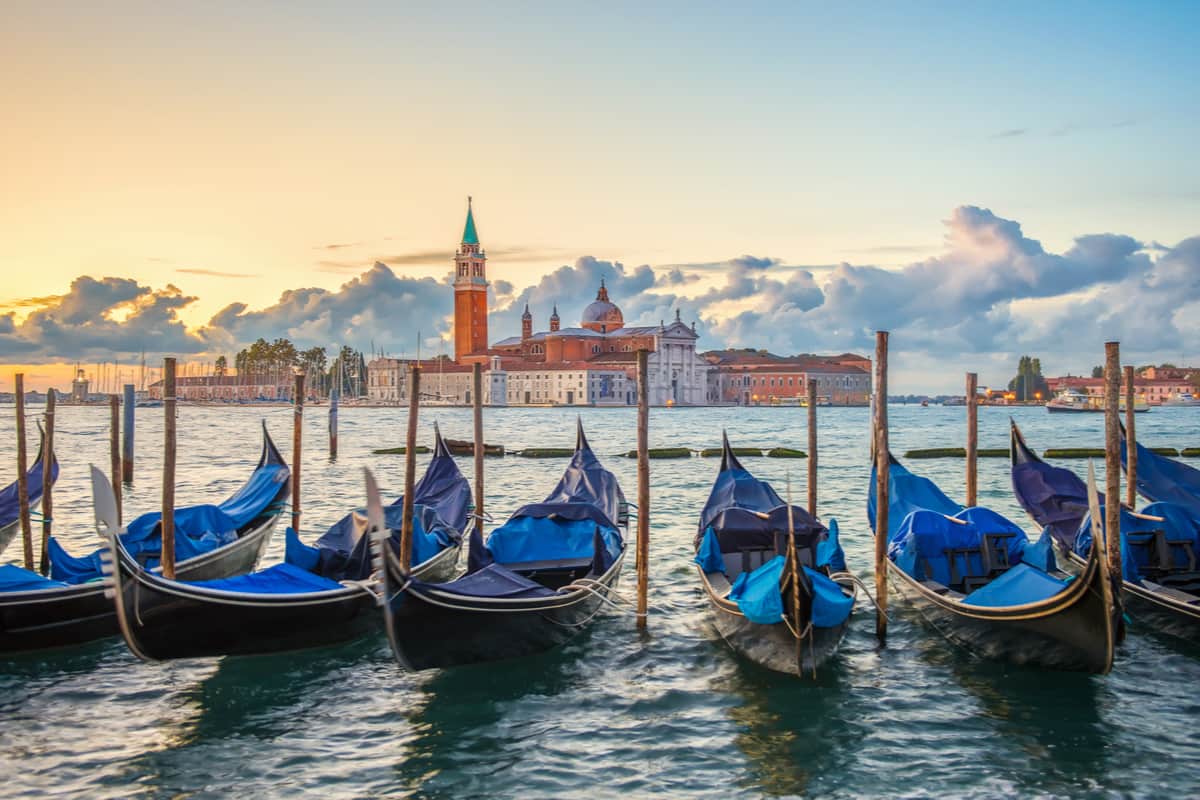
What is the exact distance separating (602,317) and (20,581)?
68.3 meters

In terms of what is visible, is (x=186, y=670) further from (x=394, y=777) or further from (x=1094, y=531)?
(x=1094, y=531)

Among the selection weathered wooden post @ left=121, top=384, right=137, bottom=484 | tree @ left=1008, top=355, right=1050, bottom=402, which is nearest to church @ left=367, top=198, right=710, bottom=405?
tree @ left=1008, top=355, right=1050, bottom=402

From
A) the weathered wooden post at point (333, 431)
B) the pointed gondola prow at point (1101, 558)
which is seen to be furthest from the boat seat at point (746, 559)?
the weathered wooden post at point (333, 431)

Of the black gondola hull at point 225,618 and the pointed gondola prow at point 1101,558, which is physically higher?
the pointed gondola prow at point 1101,558

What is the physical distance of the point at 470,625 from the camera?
4559 millimetres

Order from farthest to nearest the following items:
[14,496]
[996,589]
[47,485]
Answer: [14,496], [47,485], [996,589]

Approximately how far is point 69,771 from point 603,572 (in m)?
2.82

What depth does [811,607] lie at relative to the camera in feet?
14.1

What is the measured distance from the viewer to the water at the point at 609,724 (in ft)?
12.2

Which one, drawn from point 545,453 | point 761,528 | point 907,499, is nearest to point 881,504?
point 761,528

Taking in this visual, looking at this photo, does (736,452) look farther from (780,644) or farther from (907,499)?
(780,644)

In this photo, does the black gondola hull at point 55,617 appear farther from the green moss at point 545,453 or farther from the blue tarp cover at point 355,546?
the green moss at point 545,453

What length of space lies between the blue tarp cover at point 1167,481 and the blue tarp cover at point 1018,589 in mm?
2742

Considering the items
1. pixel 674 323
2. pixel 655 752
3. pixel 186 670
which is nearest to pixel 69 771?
pixel 186 670
